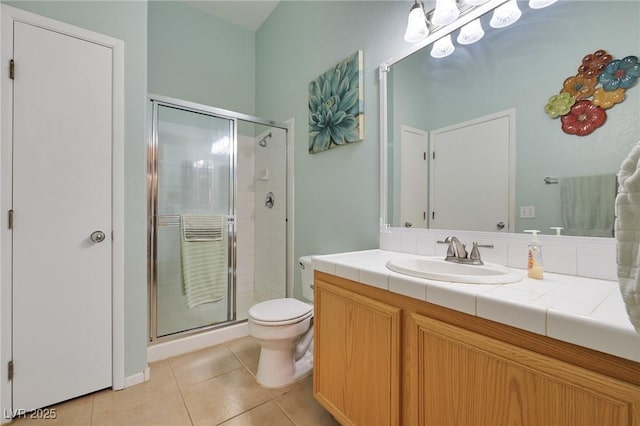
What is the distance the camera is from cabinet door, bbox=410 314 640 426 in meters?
0.55

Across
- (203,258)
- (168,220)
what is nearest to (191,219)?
(168,220)

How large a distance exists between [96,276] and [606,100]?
7.80ft

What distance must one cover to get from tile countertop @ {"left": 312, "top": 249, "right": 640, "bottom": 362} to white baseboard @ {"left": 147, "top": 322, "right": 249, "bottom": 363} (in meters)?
1.62

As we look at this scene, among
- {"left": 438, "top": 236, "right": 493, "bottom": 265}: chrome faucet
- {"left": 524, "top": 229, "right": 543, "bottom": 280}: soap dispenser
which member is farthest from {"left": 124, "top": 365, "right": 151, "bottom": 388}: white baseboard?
{"left": 524, "top": 229, "right": 543, "bottom": 280}: soap dispenser

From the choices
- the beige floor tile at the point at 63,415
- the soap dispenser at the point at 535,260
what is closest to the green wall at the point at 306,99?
the soap dispenser at the point at 535,260

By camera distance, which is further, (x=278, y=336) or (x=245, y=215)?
(x=245, y=215)

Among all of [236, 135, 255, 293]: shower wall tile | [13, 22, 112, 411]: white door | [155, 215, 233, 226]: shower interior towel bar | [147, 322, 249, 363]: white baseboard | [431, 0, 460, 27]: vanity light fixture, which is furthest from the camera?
[236, 135, 255, 293]: shower wall tile

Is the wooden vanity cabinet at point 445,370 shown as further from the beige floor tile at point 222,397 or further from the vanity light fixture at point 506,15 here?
the vanity light fixture at point 506,15

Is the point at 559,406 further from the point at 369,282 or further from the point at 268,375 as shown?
the point at 268,375

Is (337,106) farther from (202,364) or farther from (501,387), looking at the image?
(202,364)

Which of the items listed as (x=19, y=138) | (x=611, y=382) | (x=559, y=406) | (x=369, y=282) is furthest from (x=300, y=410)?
(x=19, y=138)

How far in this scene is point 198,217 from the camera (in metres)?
2.20

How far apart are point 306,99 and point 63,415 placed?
8.05 feet

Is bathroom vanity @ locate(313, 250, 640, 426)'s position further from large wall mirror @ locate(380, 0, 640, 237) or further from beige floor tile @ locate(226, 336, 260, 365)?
beige floor tile @ locate(226, 336, 260, 365)
